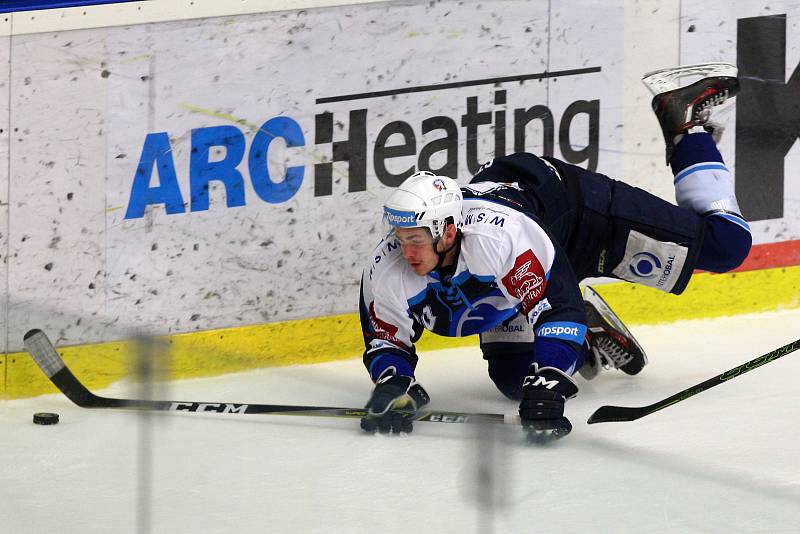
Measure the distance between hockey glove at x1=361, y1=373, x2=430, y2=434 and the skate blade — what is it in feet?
4.14

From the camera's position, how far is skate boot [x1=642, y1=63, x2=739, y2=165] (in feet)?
14.0

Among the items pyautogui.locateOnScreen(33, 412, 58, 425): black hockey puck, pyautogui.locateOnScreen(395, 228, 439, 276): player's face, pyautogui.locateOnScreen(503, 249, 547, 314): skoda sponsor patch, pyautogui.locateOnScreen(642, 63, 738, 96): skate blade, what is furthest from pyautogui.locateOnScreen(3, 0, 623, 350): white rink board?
pyautogui.locateOnScreen(503, 249, 547, 314): skoda sponsor patch

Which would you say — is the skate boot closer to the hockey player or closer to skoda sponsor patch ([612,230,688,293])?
the hockey player

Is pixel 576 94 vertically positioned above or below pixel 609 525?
above

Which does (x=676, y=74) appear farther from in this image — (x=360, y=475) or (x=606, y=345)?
(x=360, y=475)

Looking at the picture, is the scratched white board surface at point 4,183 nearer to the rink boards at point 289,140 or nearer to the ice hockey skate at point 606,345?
the rink boards at point 289,140

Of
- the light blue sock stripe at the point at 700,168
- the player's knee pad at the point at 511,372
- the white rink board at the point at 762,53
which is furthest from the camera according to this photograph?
the white rink board at the point at 762,53

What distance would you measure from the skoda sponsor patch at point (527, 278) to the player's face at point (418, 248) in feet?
0.66

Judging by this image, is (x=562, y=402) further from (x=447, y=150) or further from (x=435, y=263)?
(x=447, y=150)

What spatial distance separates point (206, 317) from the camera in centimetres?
433

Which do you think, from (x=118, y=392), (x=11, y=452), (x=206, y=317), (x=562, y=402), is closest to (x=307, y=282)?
(x=206, y=317)

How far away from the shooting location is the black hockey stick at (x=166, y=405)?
2226 mm

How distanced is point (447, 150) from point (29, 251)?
139 centimetres

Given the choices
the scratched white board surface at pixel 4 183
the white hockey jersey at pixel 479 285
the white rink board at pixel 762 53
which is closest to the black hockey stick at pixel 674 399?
the white hockey jersey at pixel 479 285
